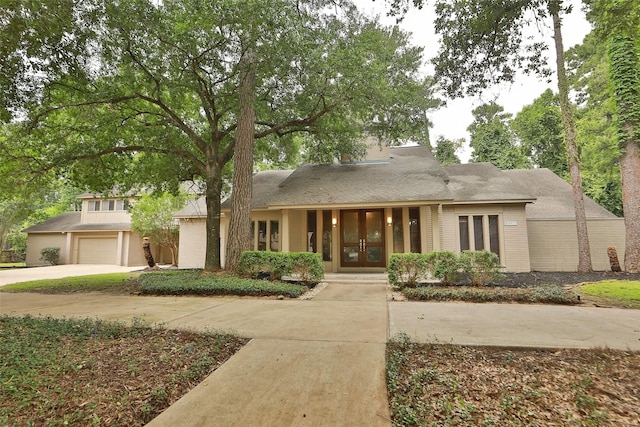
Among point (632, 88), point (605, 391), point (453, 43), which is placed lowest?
point (605, 391)

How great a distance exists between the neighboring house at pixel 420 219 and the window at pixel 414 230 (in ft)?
0.12

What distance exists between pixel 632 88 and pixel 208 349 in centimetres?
1518

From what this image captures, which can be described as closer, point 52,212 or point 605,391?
point 605,391

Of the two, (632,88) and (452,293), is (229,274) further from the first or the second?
(632,88)

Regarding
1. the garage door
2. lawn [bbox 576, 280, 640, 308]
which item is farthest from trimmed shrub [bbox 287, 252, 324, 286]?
the garage door

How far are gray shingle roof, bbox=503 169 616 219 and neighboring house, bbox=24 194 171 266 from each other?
73.0ft

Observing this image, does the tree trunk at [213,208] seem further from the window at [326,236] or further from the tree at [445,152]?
the tree at [445,152]

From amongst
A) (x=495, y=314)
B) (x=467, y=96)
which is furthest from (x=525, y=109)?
(x=495, y=314)

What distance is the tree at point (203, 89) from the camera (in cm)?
764

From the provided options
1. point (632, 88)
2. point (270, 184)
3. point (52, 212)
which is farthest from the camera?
point (52, 212)

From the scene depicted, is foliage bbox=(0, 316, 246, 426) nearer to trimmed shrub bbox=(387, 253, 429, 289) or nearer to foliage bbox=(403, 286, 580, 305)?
foliage bbox=(403, 286, 580, 305)

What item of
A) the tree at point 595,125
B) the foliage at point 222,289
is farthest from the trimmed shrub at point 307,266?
the tree at point 595,125

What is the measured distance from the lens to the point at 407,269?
8.13 m

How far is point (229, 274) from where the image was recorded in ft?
30.9
